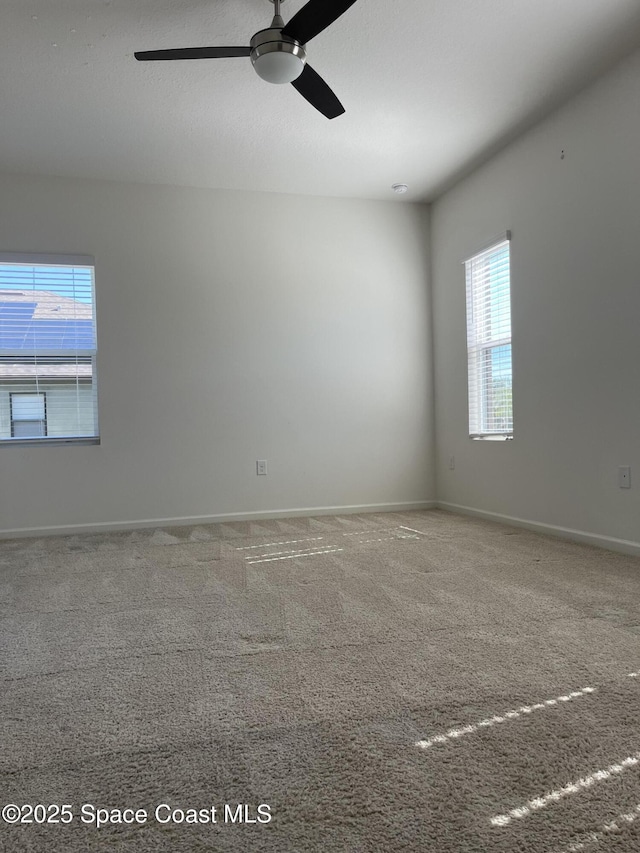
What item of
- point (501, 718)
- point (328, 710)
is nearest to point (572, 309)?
point (501, 718)

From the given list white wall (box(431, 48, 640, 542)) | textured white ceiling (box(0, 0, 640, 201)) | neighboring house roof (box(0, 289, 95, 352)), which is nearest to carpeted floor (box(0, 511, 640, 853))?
white wall (box(431, 48, 640, 542))

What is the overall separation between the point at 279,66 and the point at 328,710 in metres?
2.49

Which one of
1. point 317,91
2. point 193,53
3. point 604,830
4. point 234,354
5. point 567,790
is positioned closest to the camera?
point 604,830

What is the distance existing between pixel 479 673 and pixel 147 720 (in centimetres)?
89

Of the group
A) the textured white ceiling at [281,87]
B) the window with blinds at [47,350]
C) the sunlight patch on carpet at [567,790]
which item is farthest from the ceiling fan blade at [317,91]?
the sunlight patch on carpet at [567,790]

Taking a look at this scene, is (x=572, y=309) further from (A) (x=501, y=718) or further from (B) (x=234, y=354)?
(A) (x=501, y=718)

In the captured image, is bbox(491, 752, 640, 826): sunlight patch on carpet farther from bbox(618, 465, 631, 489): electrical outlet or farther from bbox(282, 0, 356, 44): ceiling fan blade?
bbox(282, 0, 356, 44): ceiling fan blade

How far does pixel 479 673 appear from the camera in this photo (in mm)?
1617

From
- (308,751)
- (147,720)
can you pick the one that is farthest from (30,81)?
(308,751)

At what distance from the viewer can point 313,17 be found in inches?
88.2

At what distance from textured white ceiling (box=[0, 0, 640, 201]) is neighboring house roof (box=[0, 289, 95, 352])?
0.90 metres

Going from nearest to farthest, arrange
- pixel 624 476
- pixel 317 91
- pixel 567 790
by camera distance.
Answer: pixel 567 790
pixel 317 91
pixel 624 476

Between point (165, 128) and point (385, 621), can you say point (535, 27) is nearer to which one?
point (165, 128)

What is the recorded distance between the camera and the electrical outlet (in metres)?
3.01
